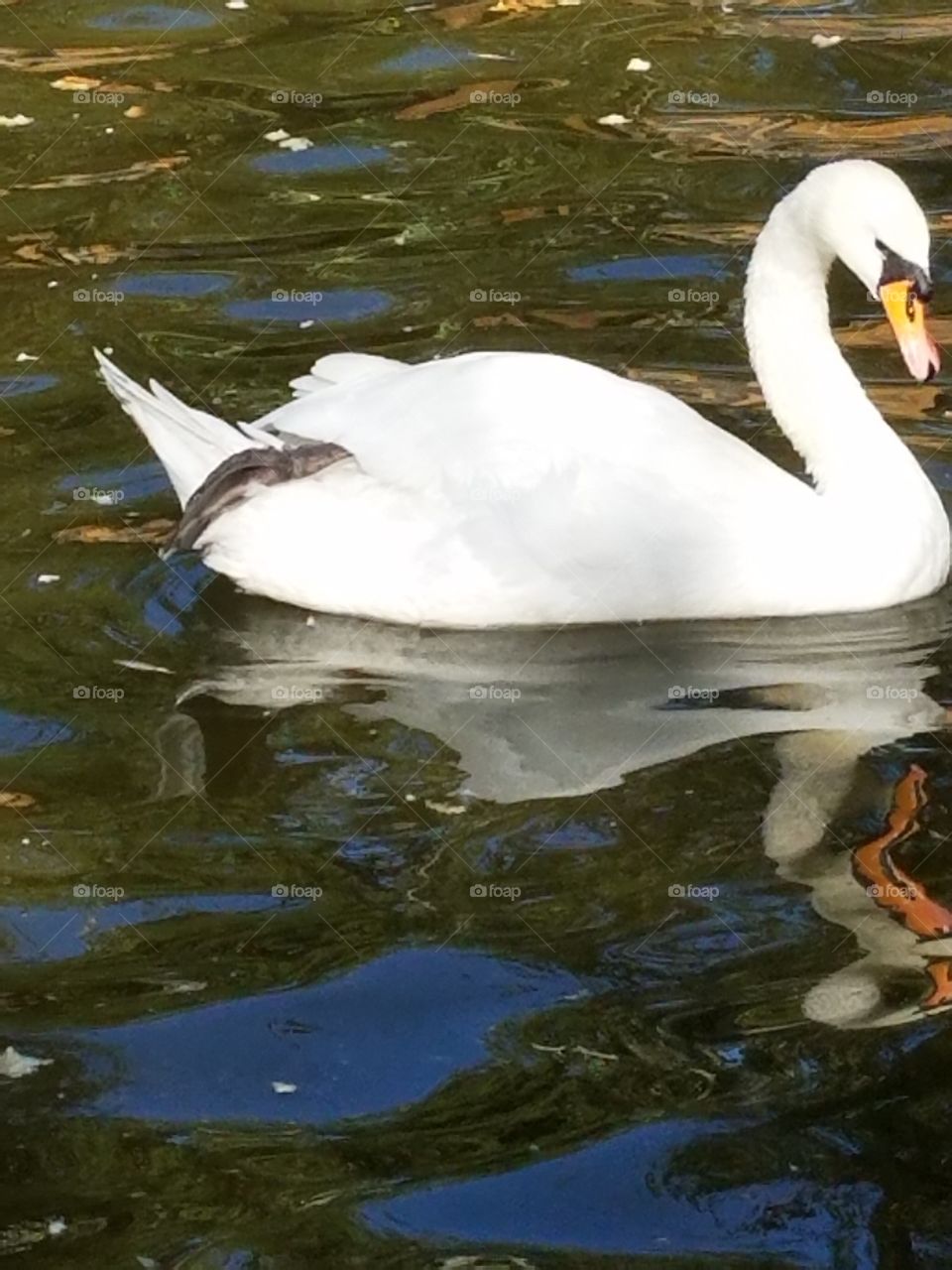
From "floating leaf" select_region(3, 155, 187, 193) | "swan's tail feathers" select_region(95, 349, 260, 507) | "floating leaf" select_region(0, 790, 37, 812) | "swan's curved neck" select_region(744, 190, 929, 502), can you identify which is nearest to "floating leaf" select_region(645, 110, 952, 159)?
"floating leaf" select_region(3, 155, 187, 193)

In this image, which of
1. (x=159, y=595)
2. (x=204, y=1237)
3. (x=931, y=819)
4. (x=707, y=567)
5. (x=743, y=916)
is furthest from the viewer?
(x=159, y=595)

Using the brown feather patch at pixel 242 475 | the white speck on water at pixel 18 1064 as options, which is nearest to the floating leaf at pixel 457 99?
the brown feather patch at pixel 242 475

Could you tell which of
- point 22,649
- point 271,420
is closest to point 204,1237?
point 22,649

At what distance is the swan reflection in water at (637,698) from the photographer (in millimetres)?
6246

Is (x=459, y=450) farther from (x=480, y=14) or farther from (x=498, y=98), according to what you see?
(x=480, y=14)

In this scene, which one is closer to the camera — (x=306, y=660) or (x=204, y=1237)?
(x=204, y=1237)

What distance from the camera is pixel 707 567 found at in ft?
23.2

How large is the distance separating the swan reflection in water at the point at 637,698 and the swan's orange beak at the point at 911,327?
0.70 meters

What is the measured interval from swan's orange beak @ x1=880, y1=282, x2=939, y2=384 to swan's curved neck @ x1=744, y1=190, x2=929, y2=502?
387mm

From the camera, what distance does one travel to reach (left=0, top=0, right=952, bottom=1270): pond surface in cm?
487

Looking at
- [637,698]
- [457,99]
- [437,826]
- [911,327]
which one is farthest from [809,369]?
[457,99]

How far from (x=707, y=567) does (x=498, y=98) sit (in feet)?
16.6

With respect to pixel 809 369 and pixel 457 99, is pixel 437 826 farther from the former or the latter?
pixel 457 99

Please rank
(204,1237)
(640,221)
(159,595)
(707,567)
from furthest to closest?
(640,221) → (159,595) → (707,567) → (204,1237)
